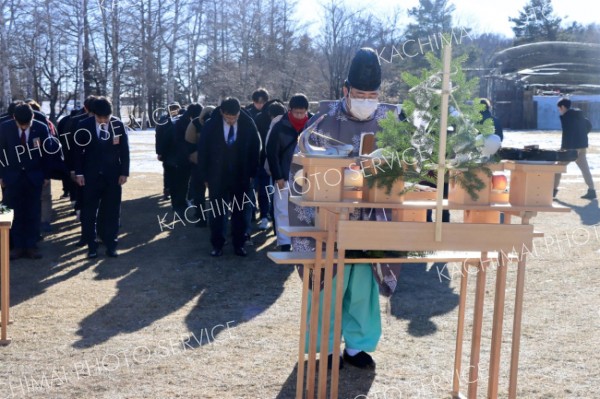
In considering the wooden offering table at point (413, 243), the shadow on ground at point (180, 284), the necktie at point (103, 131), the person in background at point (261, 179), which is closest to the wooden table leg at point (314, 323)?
the wooden offering table at point (413, 243)

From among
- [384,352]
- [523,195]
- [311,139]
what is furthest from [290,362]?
[523,195]

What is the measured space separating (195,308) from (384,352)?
193cm

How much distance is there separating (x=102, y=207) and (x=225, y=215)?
1.37 metres

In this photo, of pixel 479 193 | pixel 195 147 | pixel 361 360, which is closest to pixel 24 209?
pixel 195 147

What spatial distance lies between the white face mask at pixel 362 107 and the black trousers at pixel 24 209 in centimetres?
485

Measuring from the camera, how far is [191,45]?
38.7 metres

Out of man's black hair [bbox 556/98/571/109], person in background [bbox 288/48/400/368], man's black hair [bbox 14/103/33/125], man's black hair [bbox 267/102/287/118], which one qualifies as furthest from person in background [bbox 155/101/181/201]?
person in background [bbox 288/48/400/368]

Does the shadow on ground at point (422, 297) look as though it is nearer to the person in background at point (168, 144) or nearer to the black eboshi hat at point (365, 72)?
the black eboshi hat at point (365, 72)

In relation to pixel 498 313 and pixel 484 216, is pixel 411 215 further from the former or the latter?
pixel 498 313

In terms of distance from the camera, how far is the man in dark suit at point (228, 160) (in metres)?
8.64

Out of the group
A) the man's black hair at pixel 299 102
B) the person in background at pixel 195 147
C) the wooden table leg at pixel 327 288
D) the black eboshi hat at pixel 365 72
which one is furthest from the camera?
the person in background at pixel 195 147

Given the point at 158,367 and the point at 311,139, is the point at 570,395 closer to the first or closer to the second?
the point at 311,139

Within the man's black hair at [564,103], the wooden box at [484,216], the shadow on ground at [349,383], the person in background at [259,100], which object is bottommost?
the shadow on ground at [349,383]

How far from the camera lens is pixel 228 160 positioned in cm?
864
